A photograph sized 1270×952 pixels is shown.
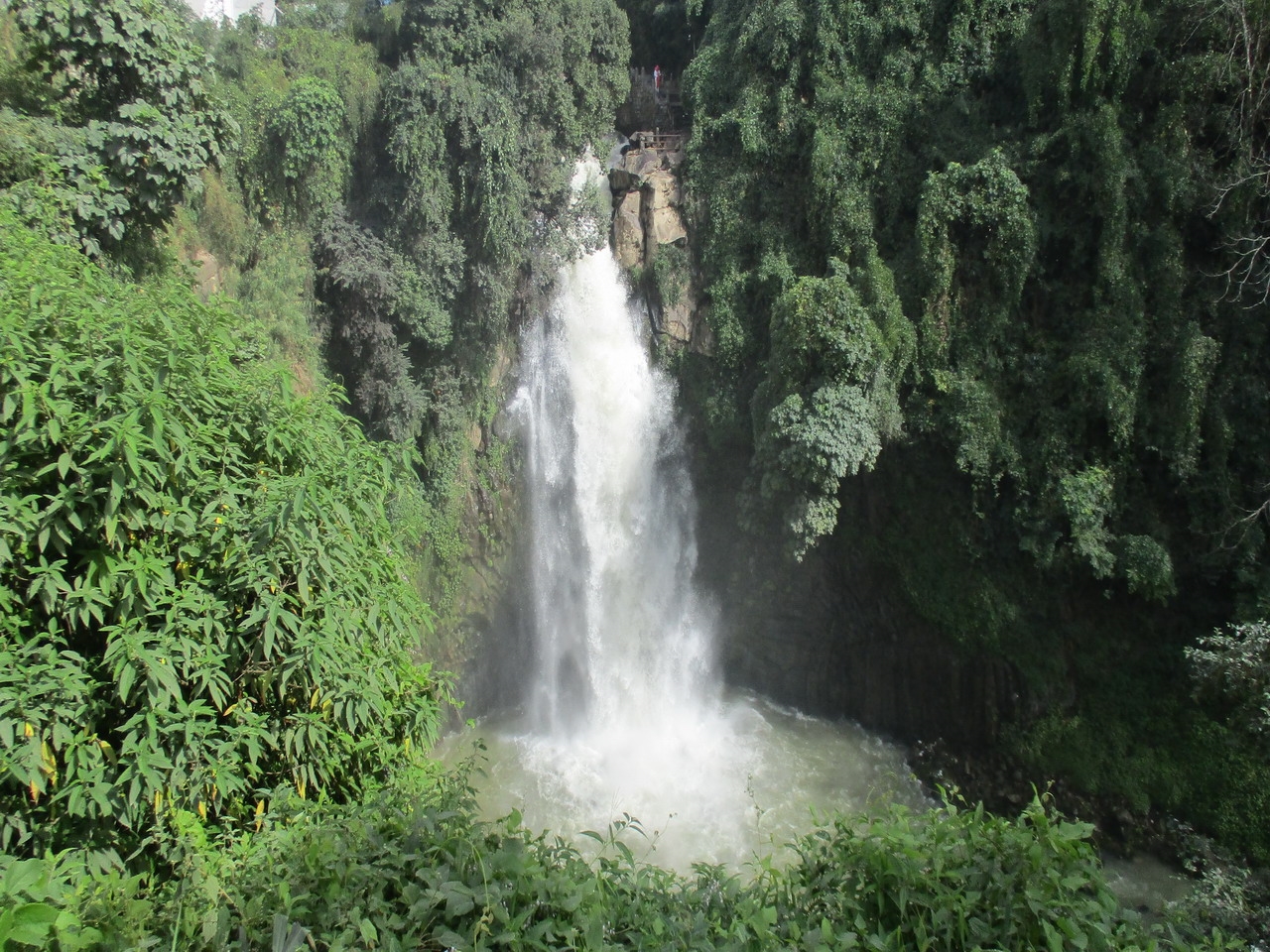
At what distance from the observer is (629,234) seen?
14.3 metres

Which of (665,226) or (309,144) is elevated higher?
(309,144)

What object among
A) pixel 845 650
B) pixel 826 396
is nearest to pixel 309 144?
pixel 826 396

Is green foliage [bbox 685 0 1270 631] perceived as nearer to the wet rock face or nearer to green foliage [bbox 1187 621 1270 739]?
green foliage [bbox 1187 621 1270 739]

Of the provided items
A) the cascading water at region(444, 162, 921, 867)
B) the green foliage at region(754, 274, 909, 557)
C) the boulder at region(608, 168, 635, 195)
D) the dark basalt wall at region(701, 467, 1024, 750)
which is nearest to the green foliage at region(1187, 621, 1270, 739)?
the dark basalt wall at region(701, 467, 1024, 750)

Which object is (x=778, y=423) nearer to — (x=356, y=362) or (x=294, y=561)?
(x=356, y=362)

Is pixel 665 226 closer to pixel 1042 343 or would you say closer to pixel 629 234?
pixel 629 234

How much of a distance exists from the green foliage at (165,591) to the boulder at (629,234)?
34.3ft

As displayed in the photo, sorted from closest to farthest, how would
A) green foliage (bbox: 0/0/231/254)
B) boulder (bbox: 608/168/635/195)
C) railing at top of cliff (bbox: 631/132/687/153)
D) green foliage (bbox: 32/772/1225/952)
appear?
green foliage (bbox: 32/772/1225/952), green foliage (bbox: 0/0/231/254), boulder (bbox: 608/168/635/195), railing at top of cliff (bbox: 631/132/687/153)

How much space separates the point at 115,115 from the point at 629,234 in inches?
308

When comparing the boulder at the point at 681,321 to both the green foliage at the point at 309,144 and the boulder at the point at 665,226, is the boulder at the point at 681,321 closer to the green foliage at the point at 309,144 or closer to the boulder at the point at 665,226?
the boulder at the point at 665,226

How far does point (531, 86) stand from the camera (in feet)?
45.0

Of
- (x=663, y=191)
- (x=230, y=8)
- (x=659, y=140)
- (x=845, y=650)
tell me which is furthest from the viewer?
(x=230, y=8)

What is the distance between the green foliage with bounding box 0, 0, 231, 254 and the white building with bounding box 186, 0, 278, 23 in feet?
23.4

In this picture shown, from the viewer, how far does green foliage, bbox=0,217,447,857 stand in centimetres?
351
